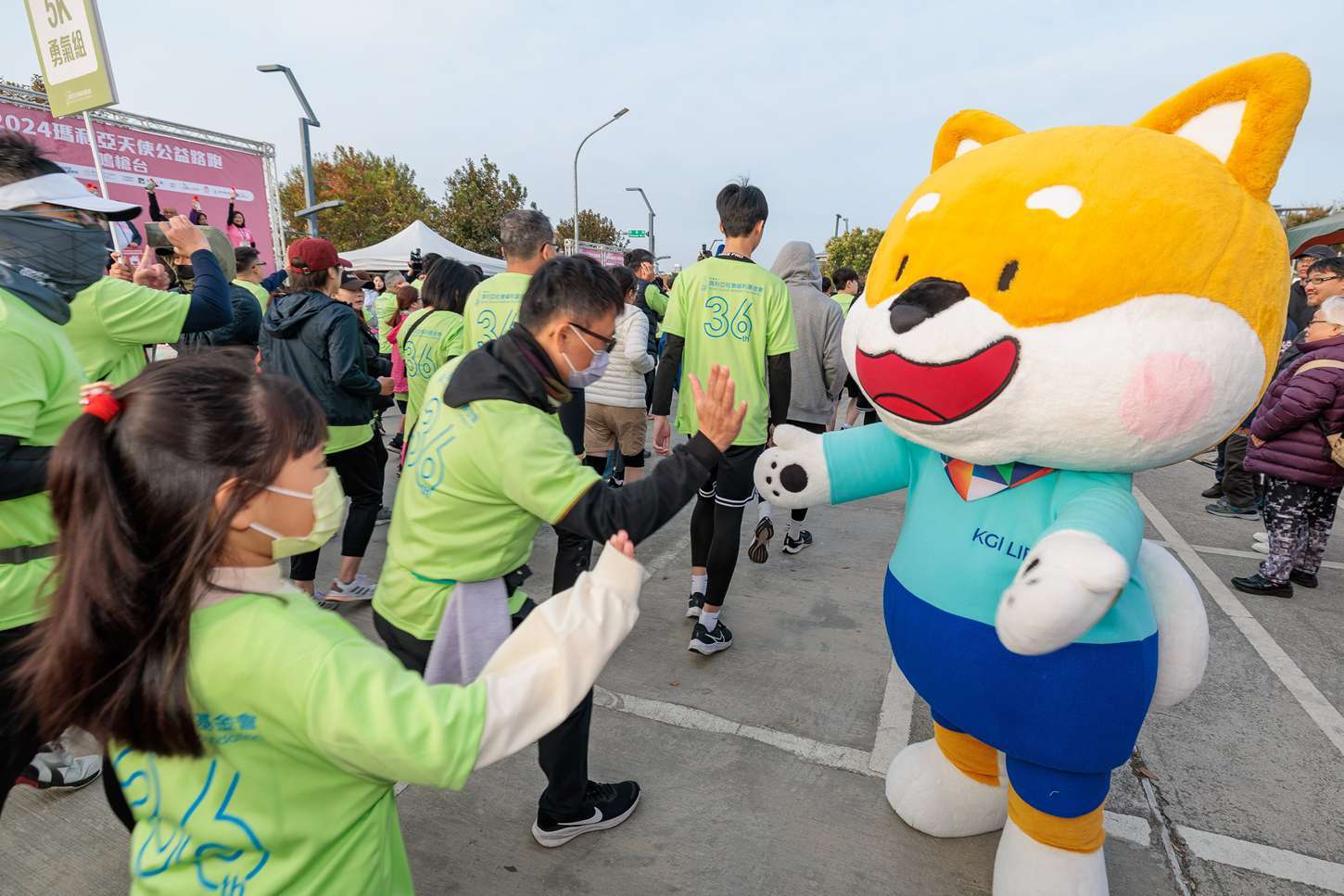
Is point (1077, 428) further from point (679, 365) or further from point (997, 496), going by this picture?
point (679, 365)

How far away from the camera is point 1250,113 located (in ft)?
5.26

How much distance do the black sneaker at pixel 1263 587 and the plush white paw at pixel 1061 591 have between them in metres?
3.83

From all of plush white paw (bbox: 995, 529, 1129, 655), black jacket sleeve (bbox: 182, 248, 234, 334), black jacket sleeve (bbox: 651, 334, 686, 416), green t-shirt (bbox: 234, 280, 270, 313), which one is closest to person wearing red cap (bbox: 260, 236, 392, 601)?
black jacket sleeve (bbox: 182, 248, 234, 334)

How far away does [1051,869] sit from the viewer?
1792 mm

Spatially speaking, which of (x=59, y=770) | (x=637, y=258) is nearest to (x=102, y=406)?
(x=59, y=770)

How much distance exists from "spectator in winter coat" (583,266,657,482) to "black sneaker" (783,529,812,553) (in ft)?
4.11

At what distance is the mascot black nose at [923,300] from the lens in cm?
167

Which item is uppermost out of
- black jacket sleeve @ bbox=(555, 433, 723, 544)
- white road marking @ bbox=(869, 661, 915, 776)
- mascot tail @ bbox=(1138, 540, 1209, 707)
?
black jacket sleeve @ bbox=(555, 433, 723, 544)

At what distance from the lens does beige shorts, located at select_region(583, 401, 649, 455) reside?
484cm

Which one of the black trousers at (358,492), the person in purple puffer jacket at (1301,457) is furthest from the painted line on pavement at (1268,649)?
the black trousers at (358,492)

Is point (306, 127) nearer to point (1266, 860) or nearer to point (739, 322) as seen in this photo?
point (739, 322)

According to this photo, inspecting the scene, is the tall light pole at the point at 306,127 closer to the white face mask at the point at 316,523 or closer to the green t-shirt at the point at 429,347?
the green t-shirt at the point at 429,347

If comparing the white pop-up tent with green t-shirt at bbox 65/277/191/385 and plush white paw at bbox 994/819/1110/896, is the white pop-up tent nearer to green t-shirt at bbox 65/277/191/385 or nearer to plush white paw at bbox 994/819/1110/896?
green t-shirt at bbox 65/277/191/385

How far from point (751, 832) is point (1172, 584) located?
4.78ft
